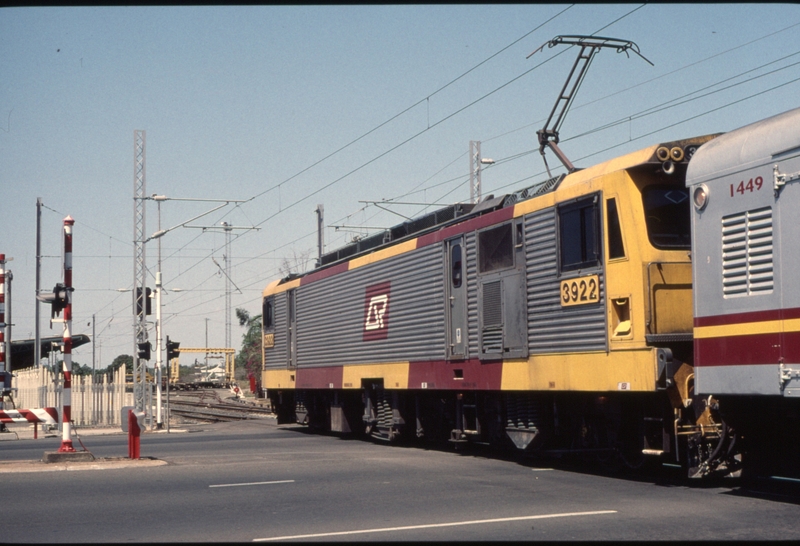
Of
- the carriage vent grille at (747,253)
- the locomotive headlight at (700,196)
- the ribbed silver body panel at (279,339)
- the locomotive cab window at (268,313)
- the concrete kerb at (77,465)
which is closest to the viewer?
the carriage vent grille at (747,253)

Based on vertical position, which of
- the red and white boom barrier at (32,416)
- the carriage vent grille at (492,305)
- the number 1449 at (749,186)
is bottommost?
the red and white boom barrier at (32,416)

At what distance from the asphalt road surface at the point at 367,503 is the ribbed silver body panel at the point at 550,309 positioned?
1738 millimetres

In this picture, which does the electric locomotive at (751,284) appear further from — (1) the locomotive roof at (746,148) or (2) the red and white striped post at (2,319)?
(2) the red and white striped post at (2,319)

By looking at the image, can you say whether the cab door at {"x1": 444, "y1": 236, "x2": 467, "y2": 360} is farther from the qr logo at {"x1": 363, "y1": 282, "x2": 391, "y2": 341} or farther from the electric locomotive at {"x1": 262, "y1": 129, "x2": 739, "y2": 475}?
the qr logo at {"x1": 363, "y1": 282, "x2": 391, "y2": 341}

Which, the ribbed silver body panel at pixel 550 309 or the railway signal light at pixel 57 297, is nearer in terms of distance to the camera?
the ribbed silver body panel at pixel 550 309

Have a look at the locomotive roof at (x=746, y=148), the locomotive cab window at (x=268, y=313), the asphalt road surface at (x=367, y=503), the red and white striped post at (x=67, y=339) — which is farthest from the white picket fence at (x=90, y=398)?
the locomotive roof at (x=746, y=148)

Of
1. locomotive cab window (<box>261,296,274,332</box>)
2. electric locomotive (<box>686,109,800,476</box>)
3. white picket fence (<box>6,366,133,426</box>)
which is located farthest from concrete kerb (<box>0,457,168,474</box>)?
white picket fence (<box>6,366,133,426</box>)

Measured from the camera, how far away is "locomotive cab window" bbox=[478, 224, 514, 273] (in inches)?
→ 590

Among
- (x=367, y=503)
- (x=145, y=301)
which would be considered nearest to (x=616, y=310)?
(x=367, y=503)

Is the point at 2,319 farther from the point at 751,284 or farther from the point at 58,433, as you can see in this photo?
the point at 751,284

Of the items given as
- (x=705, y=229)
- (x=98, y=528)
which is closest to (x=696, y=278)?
(x=705, y=229)

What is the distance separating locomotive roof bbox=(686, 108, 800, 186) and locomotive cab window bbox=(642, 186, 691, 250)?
0.90 m

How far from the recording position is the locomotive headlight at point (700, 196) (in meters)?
11.0

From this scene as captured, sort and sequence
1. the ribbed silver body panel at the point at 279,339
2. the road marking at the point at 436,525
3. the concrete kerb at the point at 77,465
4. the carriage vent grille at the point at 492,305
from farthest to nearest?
the ribbed silver body panel at the point at 279,339
the concrete kerb at the point at 77,465
the carriage vent grille at the point at 492,305
the road marking at the point at 436,525
